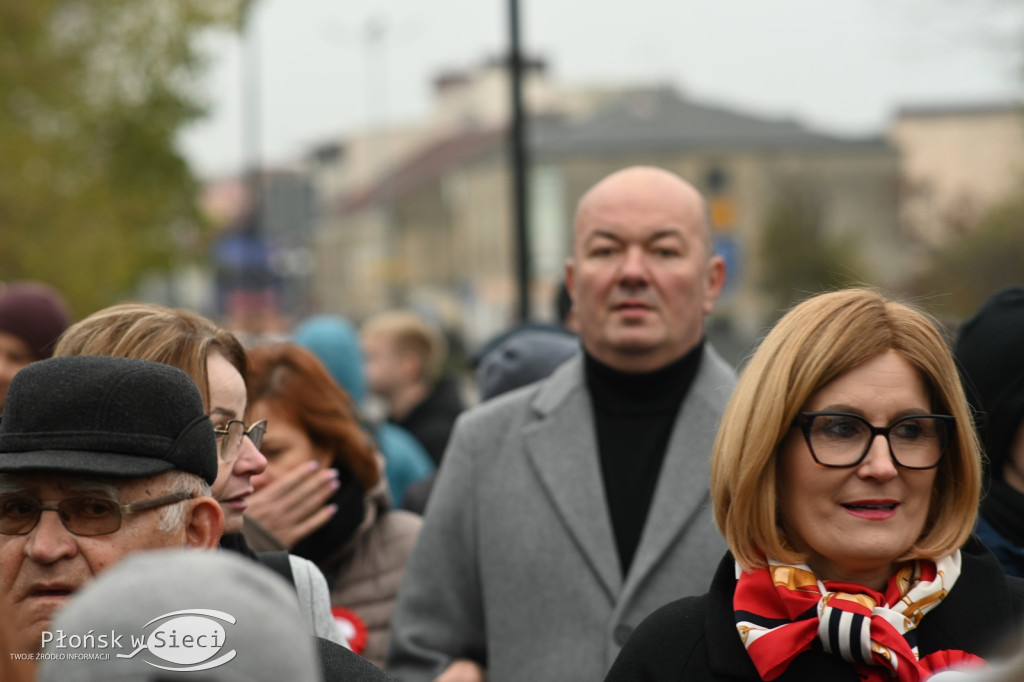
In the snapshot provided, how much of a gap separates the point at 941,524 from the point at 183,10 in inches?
767

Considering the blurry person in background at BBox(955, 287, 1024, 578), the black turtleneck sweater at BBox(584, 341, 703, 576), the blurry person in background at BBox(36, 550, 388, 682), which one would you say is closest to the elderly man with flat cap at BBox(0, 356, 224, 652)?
the blurry person in background at BBox(36, 550, 388, 682)

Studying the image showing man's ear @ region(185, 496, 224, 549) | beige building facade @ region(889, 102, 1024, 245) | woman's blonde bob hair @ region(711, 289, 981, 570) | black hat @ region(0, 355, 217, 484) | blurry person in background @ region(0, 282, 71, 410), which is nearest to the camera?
black hat @ region(0, 355, 217, 484)

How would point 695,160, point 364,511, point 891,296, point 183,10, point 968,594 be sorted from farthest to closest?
point 695,160 < point 183,10 < point 364,511 < point 891,296 < point 968,594

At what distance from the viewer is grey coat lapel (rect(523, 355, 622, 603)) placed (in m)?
3.95

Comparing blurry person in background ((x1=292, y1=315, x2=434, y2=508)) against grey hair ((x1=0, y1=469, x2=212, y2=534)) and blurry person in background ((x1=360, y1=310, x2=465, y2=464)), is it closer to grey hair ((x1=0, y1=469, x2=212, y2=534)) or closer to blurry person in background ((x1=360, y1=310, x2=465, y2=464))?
blurry person in background ((x1=360, y1=310, x2=465, y2=464))

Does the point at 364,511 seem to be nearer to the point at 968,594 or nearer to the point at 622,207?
the point at 622,207

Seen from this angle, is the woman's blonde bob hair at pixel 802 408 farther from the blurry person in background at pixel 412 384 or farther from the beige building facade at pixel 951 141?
the beige building facade at pixel 951 141

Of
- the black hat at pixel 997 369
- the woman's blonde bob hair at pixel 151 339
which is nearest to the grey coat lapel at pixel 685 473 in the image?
the black hat at pixel 997 369

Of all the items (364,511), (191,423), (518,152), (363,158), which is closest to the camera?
(191,423)

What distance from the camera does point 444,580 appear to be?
13.4 feet

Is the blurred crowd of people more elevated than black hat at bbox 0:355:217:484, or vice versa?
black hat at bbox 0:355:217:484

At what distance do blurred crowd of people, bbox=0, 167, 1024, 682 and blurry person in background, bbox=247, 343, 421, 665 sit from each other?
0.4 inches

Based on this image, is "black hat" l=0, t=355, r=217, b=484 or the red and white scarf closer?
"black hat" l=0, t=355, r=217, b=484

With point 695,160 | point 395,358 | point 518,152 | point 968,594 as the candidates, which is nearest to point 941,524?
point 968,594
